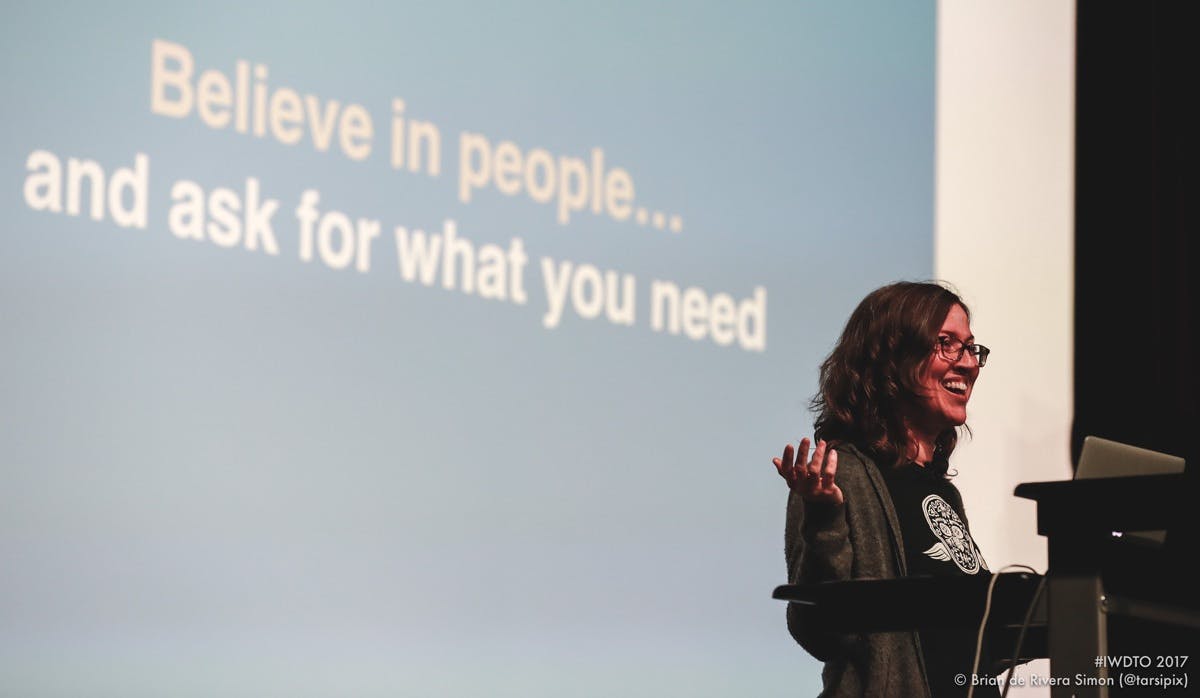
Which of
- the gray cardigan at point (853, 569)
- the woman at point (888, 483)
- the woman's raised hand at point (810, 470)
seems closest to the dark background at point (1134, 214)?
the woman at point (888, 483)

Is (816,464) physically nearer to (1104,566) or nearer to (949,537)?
(1104,566)

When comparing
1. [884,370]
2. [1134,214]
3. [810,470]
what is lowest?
[810,470]

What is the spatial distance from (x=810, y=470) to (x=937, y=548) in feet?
1.37

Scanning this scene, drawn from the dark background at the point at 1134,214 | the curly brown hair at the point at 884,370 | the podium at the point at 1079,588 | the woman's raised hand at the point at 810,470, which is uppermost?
the dark background at the point at 1134,214

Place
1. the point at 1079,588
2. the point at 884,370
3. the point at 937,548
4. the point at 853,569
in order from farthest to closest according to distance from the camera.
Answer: the point at 884,370 → the point at 937,548 → the point at 853,569 → the point at 1079,588

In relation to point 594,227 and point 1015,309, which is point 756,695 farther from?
point 1015,309

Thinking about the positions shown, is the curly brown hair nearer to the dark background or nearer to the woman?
the woman

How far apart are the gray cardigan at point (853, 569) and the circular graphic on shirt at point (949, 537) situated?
81mm

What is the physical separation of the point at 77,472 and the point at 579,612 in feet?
3.39

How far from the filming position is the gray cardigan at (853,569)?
1.97m

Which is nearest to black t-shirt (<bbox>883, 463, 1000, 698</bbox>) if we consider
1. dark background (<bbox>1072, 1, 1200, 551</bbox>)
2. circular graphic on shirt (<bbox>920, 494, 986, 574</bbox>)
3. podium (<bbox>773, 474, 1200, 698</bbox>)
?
circular graphic on shirt (<bbox>920, 494, 986, 574</bbox>)

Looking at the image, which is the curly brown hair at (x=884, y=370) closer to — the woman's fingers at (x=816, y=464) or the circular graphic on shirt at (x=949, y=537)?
the circular graphic on shirt at (x=949, y=537)

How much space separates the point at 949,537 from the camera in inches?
85.4

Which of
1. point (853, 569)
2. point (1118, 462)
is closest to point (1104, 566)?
point (1118, 462)
